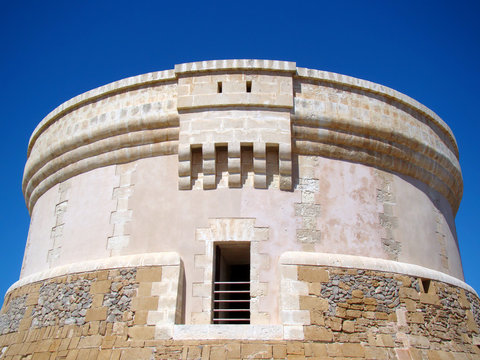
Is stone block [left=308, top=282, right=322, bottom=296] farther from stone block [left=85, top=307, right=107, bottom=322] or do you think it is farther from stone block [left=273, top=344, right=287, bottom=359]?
stone block [left=85, top=307, right=107, bottom=322]

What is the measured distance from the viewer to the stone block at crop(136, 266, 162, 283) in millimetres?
5844

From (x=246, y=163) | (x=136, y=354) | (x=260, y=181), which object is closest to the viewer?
(x=136, y=354)

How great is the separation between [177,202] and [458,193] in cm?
488

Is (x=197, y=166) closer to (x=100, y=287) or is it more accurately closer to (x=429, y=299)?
(x=100, y=287)

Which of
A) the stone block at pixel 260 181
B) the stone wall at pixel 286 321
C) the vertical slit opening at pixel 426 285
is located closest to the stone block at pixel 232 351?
the stone wall at pixel 286 321

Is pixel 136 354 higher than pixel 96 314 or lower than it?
lower

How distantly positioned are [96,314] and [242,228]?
1.92 meters

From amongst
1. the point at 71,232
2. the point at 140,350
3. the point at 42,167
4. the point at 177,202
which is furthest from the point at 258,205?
the point at 42,167

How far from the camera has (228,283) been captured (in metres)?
6.02

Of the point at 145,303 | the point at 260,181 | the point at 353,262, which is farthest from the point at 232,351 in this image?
the point at 260,181

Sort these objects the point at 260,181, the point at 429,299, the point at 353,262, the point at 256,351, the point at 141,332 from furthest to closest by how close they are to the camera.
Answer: the point at 260,181 < the point at 429,299 < the point at 353,262 < the point at 141,332 < the point at 256,351

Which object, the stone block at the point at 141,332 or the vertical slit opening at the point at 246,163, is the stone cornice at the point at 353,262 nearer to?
the vertical slit opening at the point at 246,163

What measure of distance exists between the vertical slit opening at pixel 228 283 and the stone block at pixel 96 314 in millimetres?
1237

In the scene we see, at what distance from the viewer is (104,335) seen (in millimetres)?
5699
